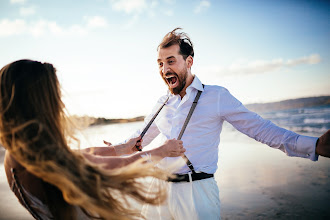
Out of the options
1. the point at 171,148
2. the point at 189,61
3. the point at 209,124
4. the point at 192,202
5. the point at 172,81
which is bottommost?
the point at 192,202

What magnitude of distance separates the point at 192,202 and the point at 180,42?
1.86 metres

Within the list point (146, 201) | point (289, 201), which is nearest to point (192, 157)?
point (146, 201)

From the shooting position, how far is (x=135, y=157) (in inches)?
63.0

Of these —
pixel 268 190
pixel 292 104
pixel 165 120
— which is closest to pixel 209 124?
pixel 165 120

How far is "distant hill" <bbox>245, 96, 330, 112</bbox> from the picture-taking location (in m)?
23.0

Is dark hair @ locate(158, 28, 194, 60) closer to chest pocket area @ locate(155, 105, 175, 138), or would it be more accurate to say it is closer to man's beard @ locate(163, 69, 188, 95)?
man's beard @ locate(163, 69, 188, 95)

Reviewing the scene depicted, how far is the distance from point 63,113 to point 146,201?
79 centimetres

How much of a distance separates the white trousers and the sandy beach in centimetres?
227

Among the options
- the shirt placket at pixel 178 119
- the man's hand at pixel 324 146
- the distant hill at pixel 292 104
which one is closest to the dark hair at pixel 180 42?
the shirt placket at pixel 178 119

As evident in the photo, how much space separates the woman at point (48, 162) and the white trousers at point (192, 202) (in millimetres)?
873

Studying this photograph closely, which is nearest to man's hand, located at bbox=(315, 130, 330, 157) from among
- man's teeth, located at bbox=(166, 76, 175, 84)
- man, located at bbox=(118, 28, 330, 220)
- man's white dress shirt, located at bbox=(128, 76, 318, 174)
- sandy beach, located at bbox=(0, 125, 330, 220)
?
man, located at bbox=(118, 28, 330, 220)

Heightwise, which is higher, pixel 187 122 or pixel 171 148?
pixel 187 122

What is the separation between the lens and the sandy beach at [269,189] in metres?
4.13

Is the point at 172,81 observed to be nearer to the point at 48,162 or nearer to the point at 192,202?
the point at 192,202
